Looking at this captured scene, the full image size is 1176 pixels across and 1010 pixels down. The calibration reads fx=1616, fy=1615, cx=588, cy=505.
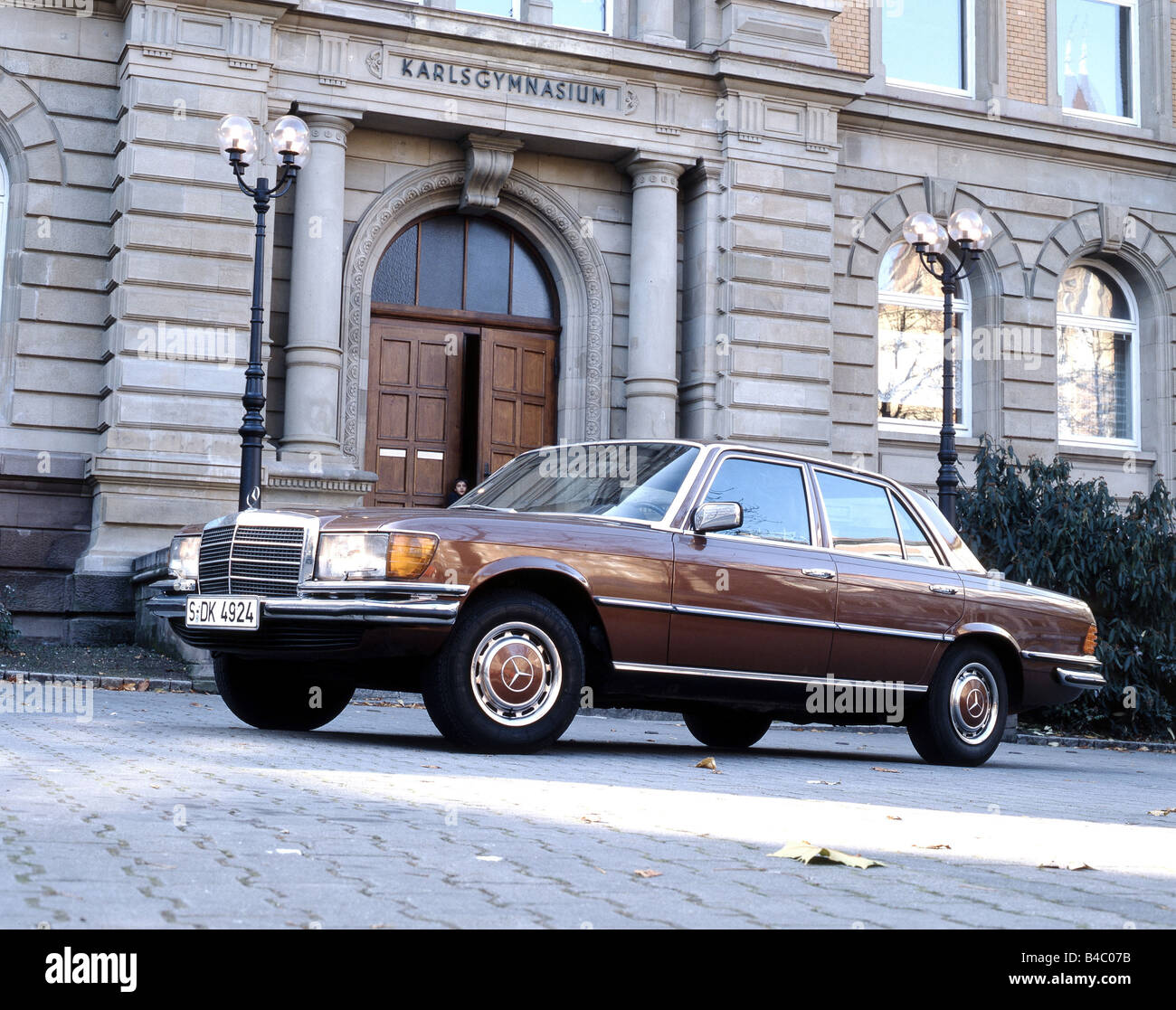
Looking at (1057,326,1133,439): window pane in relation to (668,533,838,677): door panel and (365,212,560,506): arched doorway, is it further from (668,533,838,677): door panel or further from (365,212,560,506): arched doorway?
(668,533,838,677): door panel

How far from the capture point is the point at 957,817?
6.11 metres

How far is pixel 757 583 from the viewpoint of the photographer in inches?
344

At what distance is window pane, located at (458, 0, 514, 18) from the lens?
20875 mm

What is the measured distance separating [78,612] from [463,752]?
11.1m

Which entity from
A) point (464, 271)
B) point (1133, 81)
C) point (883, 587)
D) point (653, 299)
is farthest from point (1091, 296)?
point (883, 587)

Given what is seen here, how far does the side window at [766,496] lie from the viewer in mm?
8969

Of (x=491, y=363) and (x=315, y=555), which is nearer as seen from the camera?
(x=315, y=555)

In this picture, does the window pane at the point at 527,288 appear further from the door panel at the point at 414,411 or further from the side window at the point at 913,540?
the side window at the point at 913,540

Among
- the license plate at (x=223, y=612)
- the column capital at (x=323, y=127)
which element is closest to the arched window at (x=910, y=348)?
the column capital at (x=323, y=127)

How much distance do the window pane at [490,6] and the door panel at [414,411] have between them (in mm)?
4109

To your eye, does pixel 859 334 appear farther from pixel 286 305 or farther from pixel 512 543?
pixel 512 543

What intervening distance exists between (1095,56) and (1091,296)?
3868mm

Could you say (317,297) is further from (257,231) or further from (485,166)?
(257,231)
